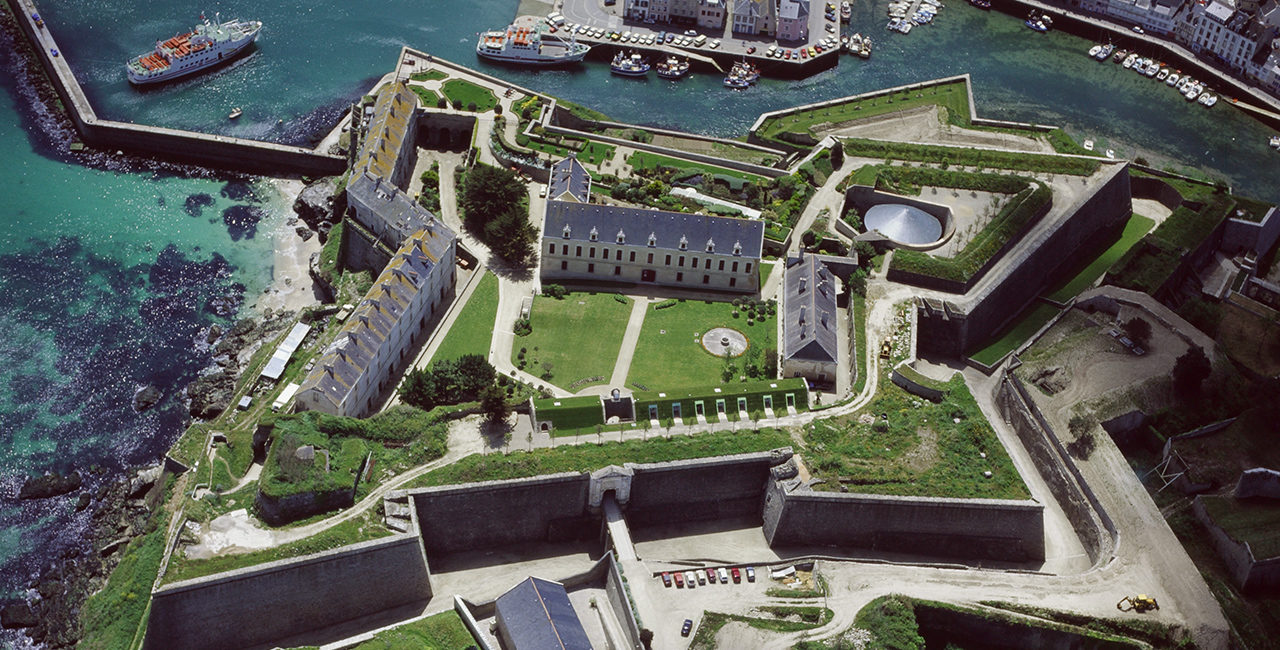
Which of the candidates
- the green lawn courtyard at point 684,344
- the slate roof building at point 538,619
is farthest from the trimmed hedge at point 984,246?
the slate roof building at point 538,619

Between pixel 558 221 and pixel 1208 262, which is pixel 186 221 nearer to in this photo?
pixel 558 221

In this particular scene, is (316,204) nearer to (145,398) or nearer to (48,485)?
(145,398)

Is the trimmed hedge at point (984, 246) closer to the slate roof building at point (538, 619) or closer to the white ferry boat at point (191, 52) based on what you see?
the slate roof building at point (538, 619)

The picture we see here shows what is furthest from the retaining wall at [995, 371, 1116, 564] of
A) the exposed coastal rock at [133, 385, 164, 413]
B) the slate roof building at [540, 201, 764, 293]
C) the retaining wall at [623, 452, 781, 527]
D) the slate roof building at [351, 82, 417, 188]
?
the exposed coastal rock at [133, 385, 164, 413]

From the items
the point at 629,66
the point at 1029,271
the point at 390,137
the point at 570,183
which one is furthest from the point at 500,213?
the point at 1029,271

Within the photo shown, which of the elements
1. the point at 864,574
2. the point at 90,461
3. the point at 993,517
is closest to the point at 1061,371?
the point at 993,517

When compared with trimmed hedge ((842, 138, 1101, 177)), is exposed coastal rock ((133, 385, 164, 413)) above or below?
below

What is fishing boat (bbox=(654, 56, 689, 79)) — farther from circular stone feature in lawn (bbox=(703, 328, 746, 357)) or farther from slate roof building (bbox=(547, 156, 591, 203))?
circular stone feature in lawn (bbox=(703, 328, 746, 357))
